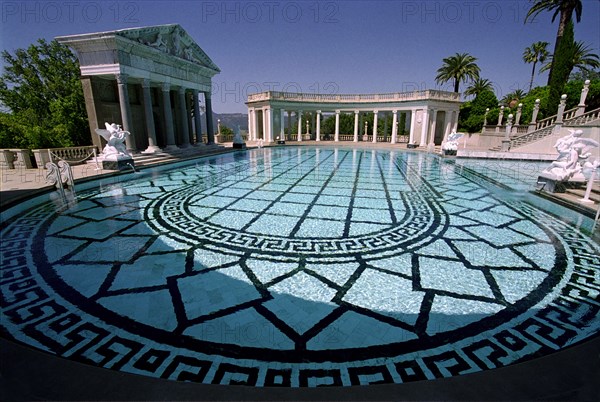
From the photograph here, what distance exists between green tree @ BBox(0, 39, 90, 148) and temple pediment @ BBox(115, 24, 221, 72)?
28.9ft

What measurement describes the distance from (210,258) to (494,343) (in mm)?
3779

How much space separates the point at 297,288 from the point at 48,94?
1264 inches

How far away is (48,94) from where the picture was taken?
82.0 ft

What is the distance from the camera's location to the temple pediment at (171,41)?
15.5m

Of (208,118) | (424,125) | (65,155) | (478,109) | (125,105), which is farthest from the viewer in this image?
(478,109)

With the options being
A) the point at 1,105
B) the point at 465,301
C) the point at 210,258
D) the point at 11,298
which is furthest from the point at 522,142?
the point at 1,105

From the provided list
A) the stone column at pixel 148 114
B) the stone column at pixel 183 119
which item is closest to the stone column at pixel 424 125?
the stone column at pixel 183 119

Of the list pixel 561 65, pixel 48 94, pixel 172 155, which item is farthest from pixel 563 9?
pixel 48 94

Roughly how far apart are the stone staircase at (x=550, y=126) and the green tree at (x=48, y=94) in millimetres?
32043

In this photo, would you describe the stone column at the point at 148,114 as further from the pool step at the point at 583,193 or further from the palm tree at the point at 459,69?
the palm tree at the point at 459,69

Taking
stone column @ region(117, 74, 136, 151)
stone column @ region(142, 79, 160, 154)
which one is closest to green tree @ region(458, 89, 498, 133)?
stone column @ region(142, 79, 160, 154)

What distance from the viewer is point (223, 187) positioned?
10.1 metres

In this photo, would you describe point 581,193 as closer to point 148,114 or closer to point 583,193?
point 583,193

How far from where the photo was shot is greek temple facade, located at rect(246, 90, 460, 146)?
2897 centimetres
